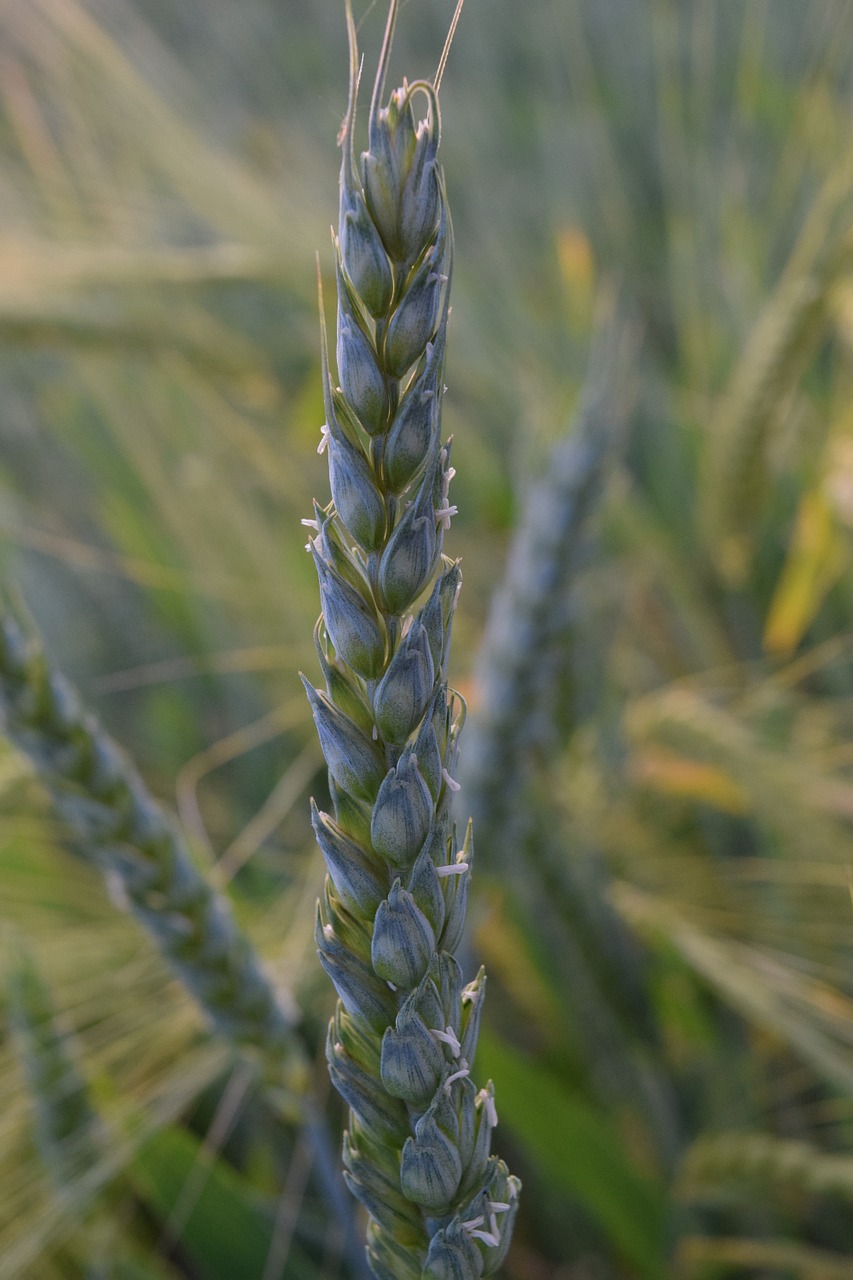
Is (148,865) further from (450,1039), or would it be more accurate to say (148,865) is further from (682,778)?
(682,778)

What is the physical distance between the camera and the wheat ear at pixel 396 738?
0.21m

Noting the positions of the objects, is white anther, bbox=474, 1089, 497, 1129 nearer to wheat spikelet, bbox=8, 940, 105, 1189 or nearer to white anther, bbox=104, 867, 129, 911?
white anther, bbox=104, 867, 129, 911

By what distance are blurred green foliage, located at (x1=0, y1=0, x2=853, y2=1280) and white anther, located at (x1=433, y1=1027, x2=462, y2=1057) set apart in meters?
0.29

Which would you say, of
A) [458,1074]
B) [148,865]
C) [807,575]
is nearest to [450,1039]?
[458,1074]

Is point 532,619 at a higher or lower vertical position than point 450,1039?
higher

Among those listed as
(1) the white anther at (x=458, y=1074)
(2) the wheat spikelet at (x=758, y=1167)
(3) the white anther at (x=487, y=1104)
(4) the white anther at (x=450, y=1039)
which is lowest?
(2) the wheat spikelet at (x=758, y=1167)

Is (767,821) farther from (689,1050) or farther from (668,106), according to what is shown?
(668,106)

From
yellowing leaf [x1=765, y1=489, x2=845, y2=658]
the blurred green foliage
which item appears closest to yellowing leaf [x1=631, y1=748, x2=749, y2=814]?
the blurred green foliage

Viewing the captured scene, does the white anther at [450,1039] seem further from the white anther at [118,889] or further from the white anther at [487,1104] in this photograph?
the white anther at [118,889]

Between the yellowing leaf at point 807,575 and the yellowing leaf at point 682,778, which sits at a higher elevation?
the yellowing leaf at point 807,575

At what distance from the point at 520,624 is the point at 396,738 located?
383mm

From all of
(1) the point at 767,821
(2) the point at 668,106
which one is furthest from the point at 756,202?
(1) the point at 767,821

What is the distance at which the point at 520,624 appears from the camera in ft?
2.01

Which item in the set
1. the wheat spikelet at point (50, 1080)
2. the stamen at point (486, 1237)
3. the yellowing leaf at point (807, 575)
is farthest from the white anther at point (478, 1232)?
the yellowing leaf at point (807, 575)
